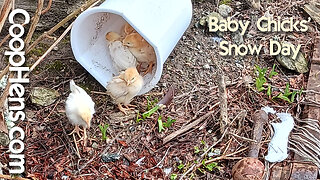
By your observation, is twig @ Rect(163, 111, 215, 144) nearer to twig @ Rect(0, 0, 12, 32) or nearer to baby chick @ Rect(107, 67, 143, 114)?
baby chick @ Rect(107, 67, 143, 114)

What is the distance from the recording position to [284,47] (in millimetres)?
2598

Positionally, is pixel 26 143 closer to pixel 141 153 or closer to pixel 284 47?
pixel 141 153

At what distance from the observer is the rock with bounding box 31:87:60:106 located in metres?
2.11

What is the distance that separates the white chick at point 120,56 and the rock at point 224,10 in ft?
2.64

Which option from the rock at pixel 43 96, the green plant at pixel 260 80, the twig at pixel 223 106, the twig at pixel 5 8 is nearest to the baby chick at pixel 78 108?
the rock at pixel 43 96

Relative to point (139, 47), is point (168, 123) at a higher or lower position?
lower

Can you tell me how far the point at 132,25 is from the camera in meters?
1.95

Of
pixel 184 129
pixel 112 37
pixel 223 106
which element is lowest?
pixel 184 129

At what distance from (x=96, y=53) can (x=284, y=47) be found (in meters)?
1.10

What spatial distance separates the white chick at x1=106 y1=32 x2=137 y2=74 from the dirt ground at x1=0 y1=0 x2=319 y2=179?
163 millimetres

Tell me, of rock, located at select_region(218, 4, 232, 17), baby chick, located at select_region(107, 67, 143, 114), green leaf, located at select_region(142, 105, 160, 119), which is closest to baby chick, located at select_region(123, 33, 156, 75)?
baby chick, located at select_region(107, 67, 143, 114)

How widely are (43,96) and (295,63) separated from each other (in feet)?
4.52

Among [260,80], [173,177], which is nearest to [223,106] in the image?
[260,80]

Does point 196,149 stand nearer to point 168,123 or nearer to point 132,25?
point 168,123
